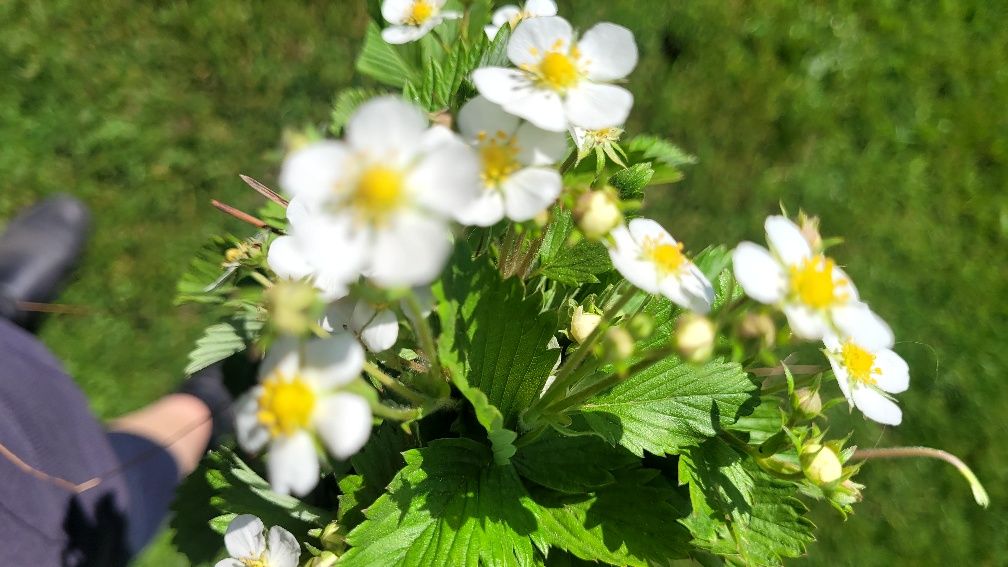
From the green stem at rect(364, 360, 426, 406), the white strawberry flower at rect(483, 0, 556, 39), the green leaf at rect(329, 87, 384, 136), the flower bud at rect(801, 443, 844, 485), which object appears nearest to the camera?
the green stem at rect(364, 360, 426, 406)

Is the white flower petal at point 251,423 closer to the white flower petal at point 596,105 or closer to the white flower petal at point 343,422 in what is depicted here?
the white flower petal at point 343,422

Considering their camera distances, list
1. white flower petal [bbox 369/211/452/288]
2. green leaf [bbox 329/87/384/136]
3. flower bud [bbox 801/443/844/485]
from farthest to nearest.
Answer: green leaf [bbox 329/87/384/136]
flower bud [bbox 801/443/844/485]
white flower petal [bbox 369/211/452/288]

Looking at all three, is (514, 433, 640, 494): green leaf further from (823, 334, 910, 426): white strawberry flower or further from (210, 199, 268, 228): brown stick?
(210, 199, 268, 228): brown stick

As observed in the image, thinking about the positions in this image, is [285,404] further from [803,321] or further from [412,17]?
[412,17]

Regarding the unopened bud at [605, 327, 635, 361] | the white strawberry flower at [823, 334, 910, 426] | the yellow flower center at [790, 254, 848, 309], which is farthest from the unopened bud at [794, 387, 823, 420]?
the unopened bud at [605, 327, 635, 361]

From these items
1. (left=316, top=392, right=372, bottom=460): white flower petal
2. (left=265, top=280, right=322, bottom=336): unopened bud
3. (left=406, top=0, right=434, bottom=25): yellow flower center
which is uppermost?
(left=406, top=0, right=434, bottom=25): yellow flower center

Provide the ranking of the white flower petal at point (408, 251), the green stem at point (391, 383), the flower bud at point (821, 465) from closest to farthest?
the white flower petal at point (408, 251) → the green stem at point (391, 383) → the flower bud at point (821, 465)

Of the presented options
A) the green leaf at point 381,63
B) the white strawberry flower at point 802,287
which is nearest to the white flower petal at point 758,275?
the white strawberry flower at point 802,287

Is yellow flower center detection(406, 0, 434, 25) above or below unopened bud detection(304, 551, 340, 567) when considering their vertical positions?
above
